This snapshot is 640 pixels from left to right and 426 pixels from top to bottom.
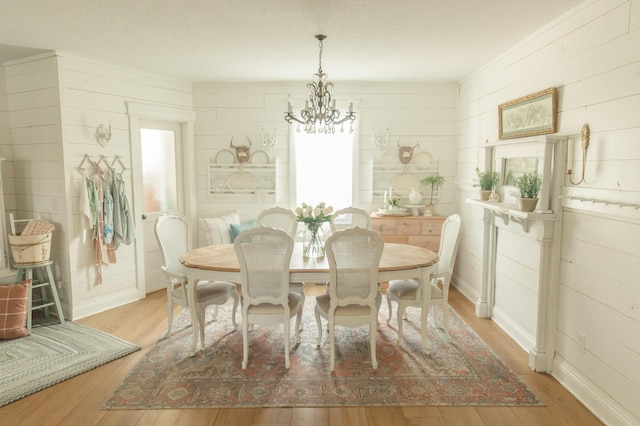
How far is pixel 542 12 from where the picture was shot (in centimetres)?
281

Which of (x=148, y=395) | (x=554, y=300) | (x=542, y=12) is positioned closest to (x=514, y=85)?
(x=542, y=12)

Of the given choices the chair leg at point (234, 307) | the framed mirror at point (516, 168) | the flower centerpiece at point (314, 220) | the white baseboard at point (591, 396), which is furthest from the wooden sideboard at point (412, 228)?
the white baseboard at point (591, 396)

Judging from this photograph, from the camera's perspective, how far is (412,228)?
494 centimetres

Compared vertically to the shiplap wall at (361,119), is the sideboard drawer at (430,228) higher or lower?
lower

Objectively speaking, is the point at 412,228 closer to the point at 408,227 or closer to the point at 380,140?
the point at 408,227

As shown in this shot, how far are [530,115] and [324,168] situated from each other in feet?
8.68

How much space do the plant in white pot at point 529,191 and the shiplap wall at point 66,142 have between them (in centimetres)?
385

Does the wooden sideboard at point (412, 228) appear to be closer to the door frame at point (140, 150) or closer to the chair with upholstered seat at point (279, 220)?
the chair with upholstered seat at point (279, 220)

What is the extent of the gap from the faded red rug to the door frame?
1.36m

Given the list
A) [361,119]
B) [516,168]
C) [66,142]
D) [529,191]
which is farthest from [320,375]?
[361,119]

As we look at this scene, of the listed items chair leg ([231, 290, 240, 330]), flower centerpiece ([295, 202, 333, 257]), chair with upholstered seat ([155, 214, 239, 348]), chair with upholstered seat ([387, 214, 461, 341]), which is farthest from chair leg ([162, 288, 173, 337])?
chair with upholstered seat ([387, 214, 461, 341])

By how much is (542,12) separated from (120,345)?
401 centimetres

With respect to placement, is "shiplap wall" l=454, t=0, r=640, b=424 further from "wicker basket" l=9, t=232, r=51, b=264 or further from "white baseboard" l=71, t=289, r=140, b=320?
"wicker basket" l=9, t=232, r=51, b=264

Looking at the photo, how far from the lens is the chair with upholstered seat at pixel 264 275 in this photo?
9.37 ft
